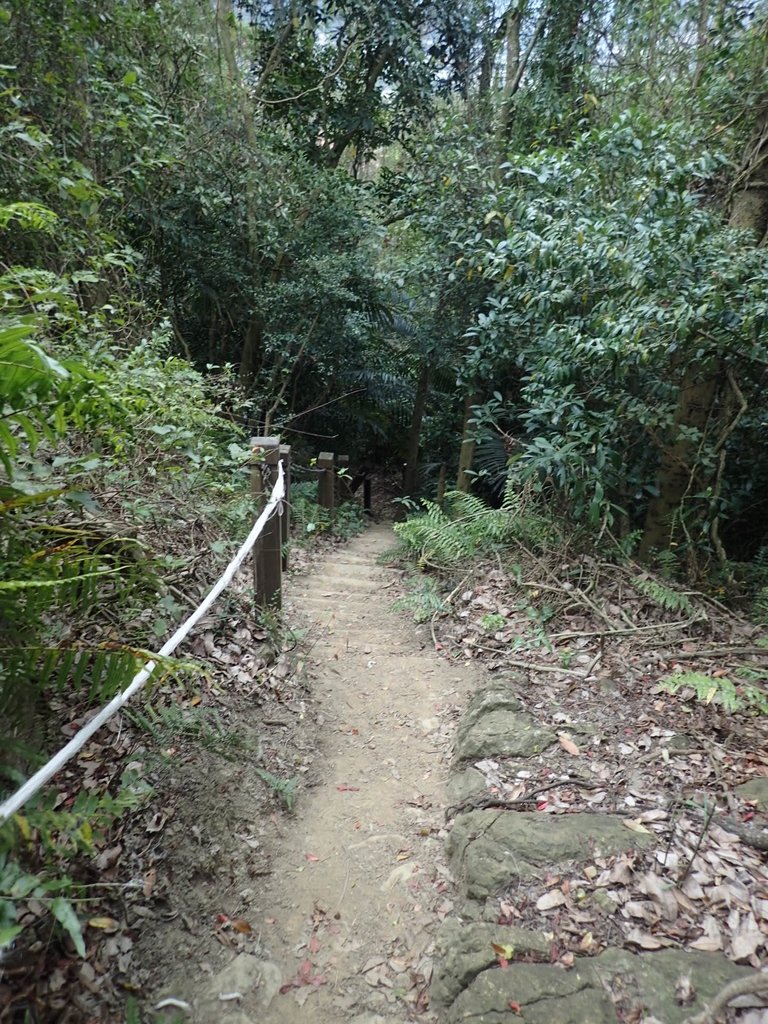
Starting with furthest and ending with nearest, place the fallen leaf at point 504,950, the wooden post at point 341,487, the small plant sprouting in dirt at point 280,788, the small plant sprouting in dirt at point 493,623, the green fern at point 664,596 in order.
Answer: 1. the wooden post at point 341,487
2. the small plant sprouting in dirt at point 493,623
3. the green fern at point 664,596
4. the small plant sprouting in dirt at point 280,788
5. the fallen leaf at point 504,950

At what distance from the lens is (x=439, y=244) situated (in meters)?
7.91

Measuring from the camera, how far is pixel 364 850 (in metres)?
2.87

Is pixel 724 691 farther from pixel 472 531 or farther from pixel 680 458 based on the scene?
pixel 472 531

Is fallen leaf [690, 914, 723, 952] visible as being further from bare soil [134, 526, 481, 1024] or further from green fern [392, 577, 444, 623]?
green fern [392, 577, 444, 623]

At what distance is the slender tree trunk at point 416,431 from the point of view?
11078 millimetres

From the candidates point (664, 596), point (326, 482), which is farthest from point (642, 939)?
point (326, 482)

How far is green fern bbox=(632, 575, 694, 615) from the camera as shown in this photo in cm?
418

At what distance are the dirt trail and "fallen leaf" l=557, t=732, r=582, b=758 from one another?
0.69 m

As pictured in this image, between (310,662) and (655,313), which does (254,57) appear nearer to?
(655,313)

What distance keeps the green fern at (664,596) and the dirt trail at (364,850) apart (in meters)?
1.40

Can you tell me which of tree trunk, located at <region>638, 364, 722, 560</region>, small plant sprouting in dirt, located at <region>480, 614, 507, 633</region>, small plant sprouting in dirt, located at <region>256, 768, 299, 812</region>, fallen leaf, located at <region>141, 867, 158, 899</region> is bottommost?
small plant sprouting in dirt, located at <region>256, 768, 299, 812</region>

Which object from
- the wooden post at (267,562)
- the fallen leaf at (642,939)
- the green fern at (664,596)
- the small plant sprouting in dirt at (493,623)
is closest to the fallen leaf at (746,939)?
the fallen leaf at (642,939)

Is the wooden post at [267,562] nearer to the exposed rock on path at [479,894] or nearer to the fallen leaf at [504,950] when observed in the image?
the exposed rock on path at [479,894]

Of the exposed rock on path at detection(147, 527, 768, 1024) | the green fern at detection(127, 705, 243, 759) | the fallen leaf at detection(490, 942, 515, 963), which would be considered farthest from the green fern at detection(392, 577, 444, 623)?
the fallen leaf at detection(490, 942, 515, 963)
